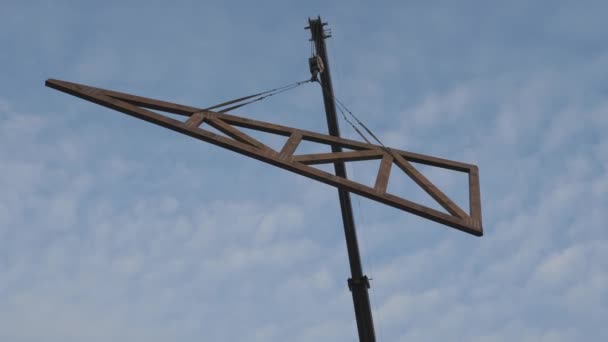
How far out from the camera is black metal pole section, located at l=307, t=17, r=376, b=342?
25.8ft

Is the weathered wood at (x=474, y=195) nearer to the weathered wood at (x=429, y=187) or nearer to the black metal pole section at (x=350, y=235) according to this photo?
the weathered wood at (x=429, y=187)

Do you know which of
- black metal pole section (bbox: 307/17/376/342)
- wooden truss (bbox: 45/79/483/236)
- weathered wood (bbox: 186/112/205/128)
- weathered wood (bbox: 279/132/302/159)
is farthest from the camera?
black metal pole section (bbox: 307/17/376/342)

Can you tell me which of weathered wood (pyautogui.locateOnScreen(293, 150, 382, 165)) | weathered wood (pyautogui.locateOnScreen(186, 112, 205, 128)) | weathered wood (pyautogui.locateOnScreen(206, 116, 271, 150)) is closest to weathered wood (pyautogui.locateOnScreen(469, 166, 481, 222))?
weathered wood (pyautogui.locateOnScreen(293, 150, 382, 165))

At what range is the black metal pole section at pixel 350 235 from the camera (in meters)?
7.86

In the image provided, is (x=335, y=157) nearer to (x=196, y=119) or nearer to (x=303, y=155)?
(x=303, y=155)

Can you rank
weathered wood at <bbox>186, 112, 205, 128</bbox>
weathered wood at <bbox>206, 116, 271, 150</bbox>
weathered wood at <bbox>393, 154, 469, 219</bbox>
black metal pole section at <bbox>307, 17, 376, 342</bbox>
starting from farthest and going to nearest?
1. black metal pole section at <bbox>307, 17, 376, 342</bbox>
2. weathered wood at <bbox>186, 112, 205, 128</bbox>
3. weathered wood at <bbox>206, 116, 271, 150</bbox>
4. weathered wood at <bbox>393, 154, 469, 219</bbox>

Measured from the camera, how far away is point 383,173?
5273 mm

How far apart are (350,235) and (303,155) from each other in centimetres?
289

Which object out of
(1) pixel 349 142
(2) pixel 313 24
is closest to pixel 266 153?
(1) pixel 349 142

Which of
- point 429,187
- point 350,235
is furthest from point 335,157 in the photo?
point 350,235

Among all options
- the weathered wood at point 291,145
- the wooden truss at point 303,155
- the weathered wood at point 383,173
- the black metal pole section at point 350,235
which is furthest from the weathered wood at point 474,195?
the black metal pole section at point 350,235

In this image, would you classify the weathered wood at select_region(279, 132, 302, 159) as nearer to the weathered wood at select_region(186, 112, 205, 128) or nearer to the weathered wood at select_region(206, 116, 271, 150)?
the weathered wood at select_region(206, 116, 271, 150)

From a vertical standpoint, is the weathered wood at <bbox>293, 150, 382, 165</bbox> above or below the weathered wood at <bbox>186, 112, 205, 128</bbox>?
below

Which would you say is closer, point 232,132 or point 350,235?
point 232,132
